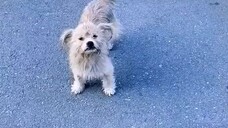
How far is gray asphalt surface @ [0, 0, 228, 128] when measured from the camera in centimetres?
447

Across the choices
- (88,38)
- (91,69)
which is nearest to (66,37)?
(88,38)

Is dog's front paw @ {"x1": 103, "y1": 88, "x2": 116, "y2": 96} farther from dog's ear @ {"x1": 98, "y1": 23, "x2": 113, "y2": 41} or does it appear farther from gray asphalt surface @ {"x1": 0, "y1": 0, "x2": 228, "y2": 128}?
dog's ear @ {"x1": 98, "y1": 23, "x2": 113, "y2": 41}

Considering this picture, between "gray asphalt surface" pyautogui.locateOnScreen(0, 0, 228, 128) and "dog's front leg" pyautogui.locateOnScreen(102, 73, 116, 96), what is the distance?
0.06m

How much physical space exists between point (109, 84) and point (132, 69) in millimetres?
505

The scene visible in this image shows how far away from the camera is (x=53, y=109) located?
4.59 meters

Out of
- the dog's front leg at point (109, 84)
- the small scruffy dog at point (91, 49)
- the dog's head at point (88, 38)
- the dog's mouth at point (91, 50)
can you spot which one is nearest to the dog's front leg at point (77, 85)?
the small scruffy dog at point (91, 49)

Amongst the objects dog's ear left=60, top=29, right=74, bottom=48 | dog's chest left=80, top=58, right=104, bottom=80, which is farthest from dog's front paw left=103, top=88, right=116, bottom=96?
dog's ear left=60, top=29, right=74, bottom=48

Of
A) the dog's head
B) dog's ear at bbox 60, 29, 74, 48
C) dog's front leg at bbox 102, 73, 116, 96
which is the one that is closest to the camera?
the dog's head

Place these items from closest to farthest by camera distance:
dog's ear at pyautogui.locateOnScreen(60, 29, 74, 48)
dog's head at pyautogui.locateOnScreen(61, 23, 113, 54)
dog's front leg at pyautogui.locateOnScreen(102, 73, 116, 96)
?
dog's head at pyautogui.locateOnScreen(61, 23, 113, 54) < dog's ear at pyautogui.locateOnScreen(60, 29, 74, 48) < dog's front leg at pyautogui.locateOnScreen(102, 73, 116, 96)

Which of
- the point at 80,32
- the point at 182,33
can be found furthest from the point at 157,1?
the point at 80,32

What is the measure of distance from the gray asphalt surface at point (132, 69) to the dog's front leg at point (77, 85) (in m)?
0.09

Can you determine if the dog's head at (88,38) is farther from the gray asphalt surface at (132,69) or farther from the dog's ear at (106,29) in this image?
the gray asphalt surface at (132,69)

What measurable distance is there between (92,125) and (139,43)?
1469 millimetres

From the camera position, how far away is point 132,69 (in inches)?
199
